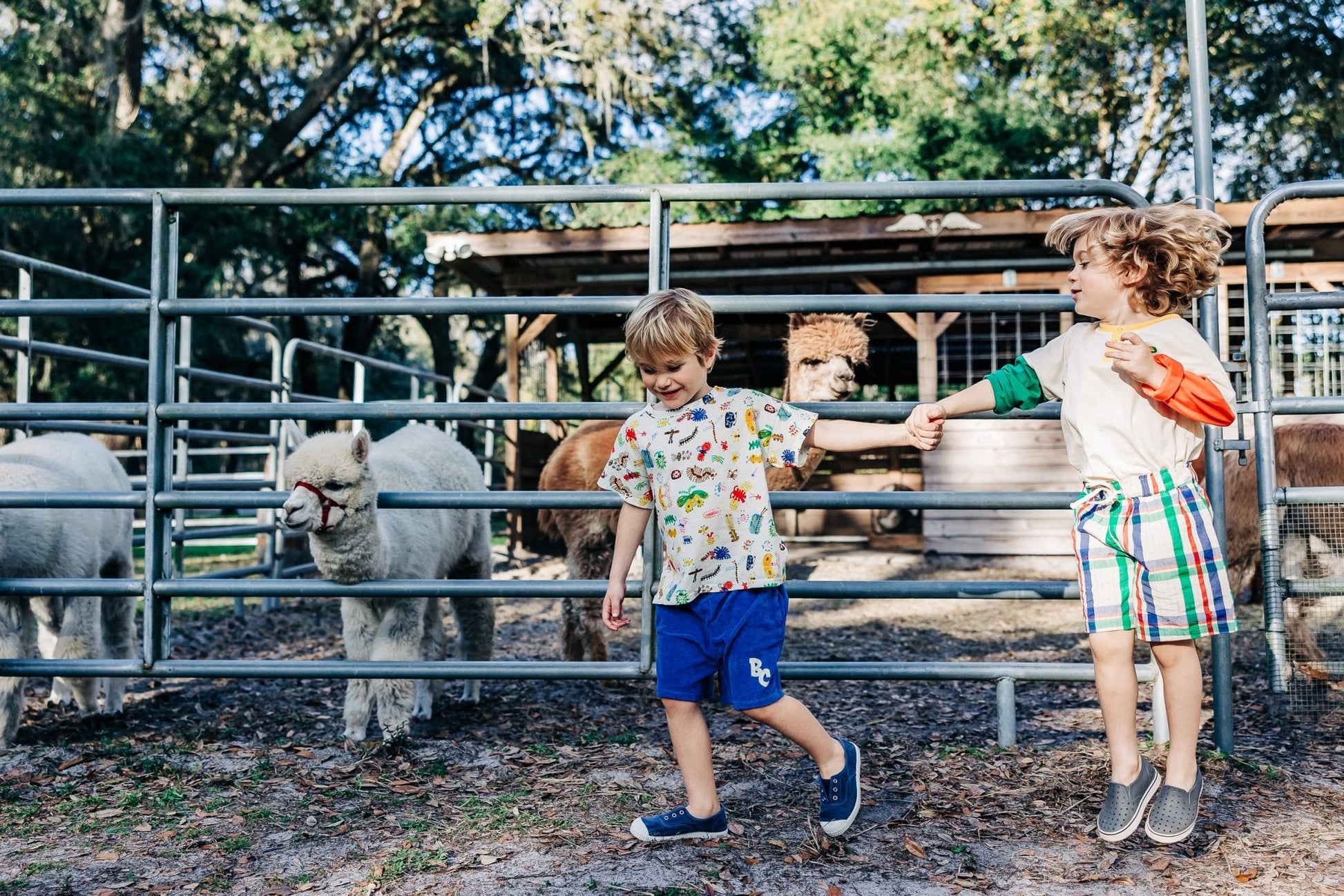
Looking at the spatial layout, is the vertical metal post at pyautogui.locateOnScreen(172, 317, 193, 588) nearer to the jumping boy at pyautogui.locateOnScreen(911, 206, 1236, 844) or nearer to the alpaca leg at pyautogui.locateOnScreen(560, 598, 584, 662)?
the alpaca leg at pyautogui.locateOnScreen(560, 598, 584, 662)

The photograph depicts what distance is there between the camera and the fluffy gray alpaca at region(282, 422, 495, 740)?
12.5ft

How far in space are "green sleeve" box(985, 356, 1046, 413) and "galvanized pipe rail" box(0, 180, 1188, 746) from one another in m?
0.66

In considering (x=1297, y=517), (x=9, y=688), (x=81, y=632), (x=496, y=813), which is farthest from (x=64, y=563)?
(x=1297, y=517)

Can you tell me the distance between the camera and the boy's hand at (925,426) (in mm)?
2568

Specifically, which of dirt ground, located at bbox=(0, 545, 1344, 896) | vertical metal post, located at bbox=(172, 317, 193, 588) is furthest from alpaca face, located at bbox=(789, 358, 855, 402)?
vertical metal post, located at bbox=(172, 317, 193, 588)

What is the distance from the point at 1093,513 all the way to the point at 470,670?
2237 millimetres

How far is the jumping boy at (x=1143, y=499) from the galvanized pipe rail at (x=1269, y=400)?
1.11m

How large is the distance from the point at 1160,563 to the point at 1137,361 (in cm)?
56

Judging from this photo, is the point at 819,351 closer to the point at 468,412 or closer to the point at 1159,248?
the point at 468,412

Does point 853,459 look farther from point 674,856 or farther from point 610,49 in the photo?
point 674,856

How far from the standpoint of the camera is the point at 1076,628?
6.96 m

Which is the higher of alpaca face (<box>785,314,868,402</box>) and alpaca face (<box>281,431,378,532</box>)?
alpaca face (<box>785,314,868,402</box>)

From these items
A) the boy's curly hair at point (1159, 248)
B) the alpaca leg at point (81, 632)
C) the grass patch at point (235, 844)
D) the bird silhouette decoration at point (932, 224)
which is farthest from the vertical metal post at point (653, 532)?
the bird silhouette decoration at point (932, 224)

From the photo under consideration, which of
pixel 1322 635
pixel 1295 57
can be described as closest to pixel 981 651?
pixel 1322 635
